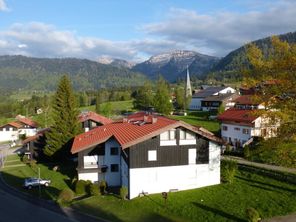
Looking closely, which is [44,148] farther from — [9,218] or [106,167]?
[9,218]

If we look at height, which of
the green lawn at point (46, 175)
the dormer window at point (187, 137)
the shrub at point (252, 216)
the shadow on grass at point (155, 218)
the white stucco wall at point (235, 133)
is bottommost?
the green lawn at point (46, 175)

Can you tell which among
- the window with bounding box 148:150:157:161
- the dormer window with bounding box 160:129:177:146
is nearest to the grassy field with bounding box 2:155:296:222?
the window with bounding box 148:150:157:161

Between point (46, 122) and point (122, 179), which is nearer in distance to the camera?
point (122, 179)

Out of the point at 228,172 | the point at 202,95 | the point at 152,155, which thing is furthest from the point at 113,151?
the point at 202,95

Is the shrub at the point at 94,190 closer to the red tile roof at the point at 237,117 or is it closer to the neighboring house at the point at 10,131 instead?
the red tile roof at the point at 237,117

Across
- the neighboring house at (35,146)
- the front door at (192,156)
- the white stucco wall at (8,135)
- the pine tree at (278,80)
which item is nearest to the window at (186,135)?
the front door at (192,156)

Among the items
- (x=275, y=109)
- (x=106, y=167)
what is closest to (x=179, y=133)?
(x=106, y=167)
